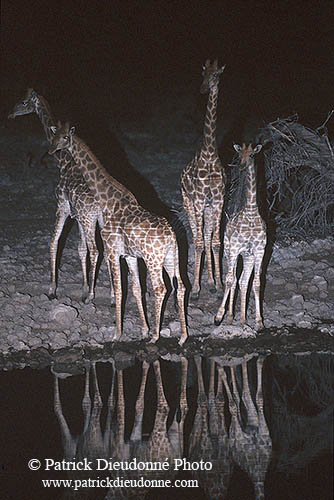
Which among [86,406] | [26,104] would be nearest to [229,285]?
[86,406]

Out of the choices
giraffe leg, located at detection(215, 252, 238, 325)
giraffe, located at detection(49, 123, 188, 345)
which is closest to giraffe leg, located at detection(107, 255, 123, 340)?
giraffe, located at detection(49, 123, 188, 345)

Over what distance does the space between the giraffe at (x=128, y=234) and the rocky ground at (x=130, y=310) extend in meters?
0.34

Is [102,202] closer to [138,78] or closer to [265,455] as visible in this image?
[265,455]

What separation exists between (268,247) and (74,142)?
3158mm

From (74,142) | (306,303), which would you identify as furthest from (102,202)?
(306,303)

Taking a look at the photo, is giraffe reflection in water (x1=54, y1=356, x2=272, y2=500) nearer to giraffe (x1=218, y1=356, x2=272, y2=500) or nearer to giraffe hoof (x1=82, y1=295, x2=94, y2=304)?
giraffe (x1=218, y1=356, x2=272, y2=500)

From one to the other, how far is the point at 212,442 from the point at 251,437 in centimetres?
31

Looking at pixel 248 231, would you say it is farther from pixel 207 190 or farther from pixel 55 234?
pixel 55 234

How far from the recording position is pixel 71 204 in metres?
8.20

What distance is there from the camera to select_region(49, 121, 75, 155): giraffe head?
7.69 metres

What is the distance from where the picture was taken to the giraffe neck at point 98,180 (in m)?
7.55

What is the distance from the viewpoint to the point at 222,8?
1914 centimetres

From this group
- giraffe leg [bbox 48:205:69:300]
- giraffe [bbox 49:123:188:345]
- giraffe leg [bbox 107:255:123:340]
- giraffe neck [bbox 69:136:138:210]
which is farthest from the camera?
giraffe leg [bbox 48:205:69:300]

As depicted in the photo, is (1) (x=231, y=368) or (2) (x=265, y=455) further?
(1) (x=231, y=368)
